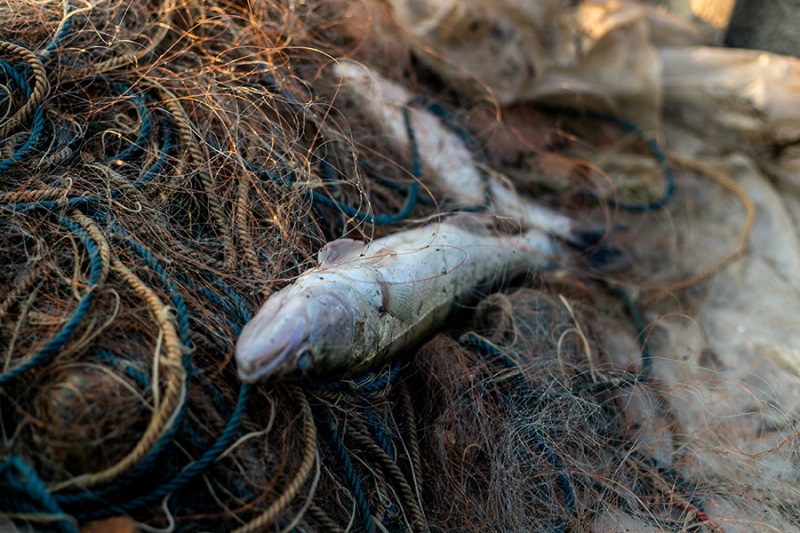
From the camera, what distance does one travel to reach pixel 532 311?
302 centimetres

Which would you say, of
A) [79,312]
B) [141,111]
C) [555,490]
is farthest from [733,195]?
[79,312]

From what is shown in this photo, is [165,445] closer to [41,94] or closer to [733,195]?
[41,94]

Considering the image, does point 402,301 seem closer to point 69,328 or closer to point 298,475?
point 298,475

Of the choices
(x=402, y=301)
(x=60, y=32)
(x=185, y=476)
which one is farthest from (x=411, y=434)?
(x=60, y=32)

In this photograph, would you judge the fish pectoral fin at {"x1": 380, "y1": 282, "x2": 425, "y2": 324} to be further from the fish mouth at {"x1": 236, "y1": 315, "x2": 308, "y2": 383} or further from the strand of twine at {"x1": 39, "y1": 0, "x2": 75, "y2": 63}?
the strand of twine at {"x1": 39, "y1": 0, "x2": 75, "y2": 63}

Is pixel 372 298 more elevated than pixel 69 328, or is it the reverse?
pixel 69 328

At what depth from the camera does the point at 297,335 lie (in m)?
2.02

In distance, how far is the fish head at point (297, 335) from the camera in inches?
76.4

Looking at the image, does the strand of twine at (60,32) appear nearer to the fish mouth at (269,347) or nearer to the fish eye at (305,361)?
the fish mouth at (269,347)

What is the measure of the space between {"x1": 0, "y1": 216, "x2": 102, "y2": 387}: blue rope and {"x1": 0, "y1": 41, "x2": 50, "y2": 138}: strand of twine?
56 centimetres

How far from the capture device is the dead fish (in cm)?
201

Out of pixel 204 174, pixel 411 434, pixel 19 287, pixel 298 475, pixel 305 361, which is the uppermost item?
pixel 204 174

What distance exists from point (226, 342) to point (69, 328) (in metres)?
0.48

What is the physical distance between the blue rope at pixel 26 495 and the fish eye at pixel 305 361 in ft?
2.41
